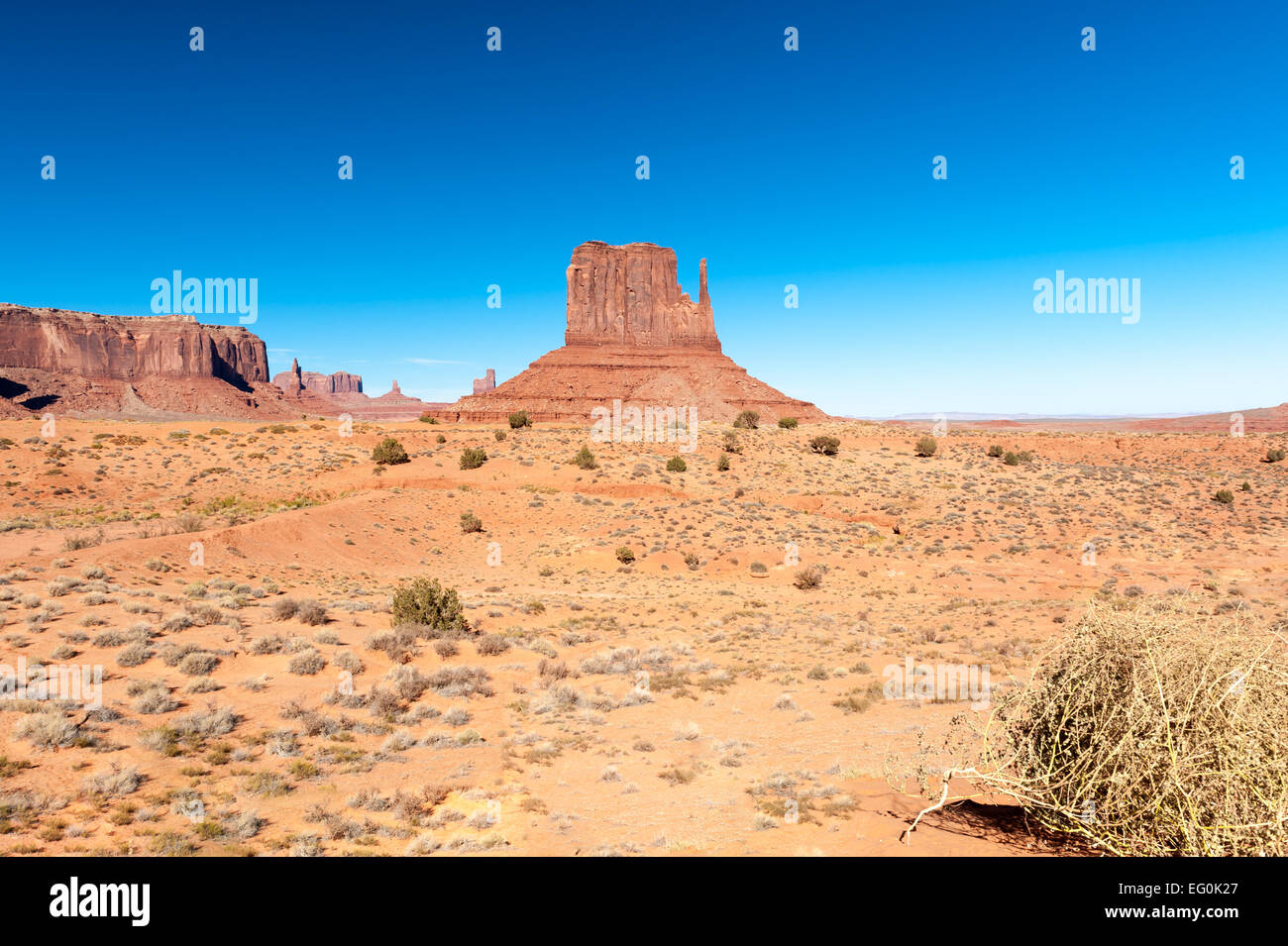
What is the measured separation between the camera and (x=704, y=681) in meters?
13.1

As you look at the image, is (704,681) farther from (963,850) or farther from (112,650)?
(112,650)

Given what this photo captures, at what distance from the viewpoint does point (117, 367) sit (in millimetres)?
135125

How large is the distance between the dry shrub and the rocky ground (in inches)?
39.9

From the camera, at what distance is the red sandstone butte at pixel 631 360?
9144cm

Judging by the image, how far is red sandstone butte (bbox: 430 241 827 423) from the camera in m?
91.4

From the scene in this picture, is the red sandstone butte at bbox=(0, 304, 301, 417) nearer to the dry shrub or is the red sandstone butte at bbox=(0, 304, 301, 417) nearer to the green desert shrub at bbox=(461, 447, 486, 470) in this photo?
the green desert shrub at bbox=(461, 447, 486, 470)

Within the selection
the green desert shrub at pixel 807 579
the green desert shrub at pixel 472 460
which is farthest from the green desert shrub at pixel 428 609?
Answer: the green desert shrub at pixel 472 460

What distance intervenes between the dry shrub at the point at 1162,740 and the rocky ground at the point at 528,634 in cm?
101
